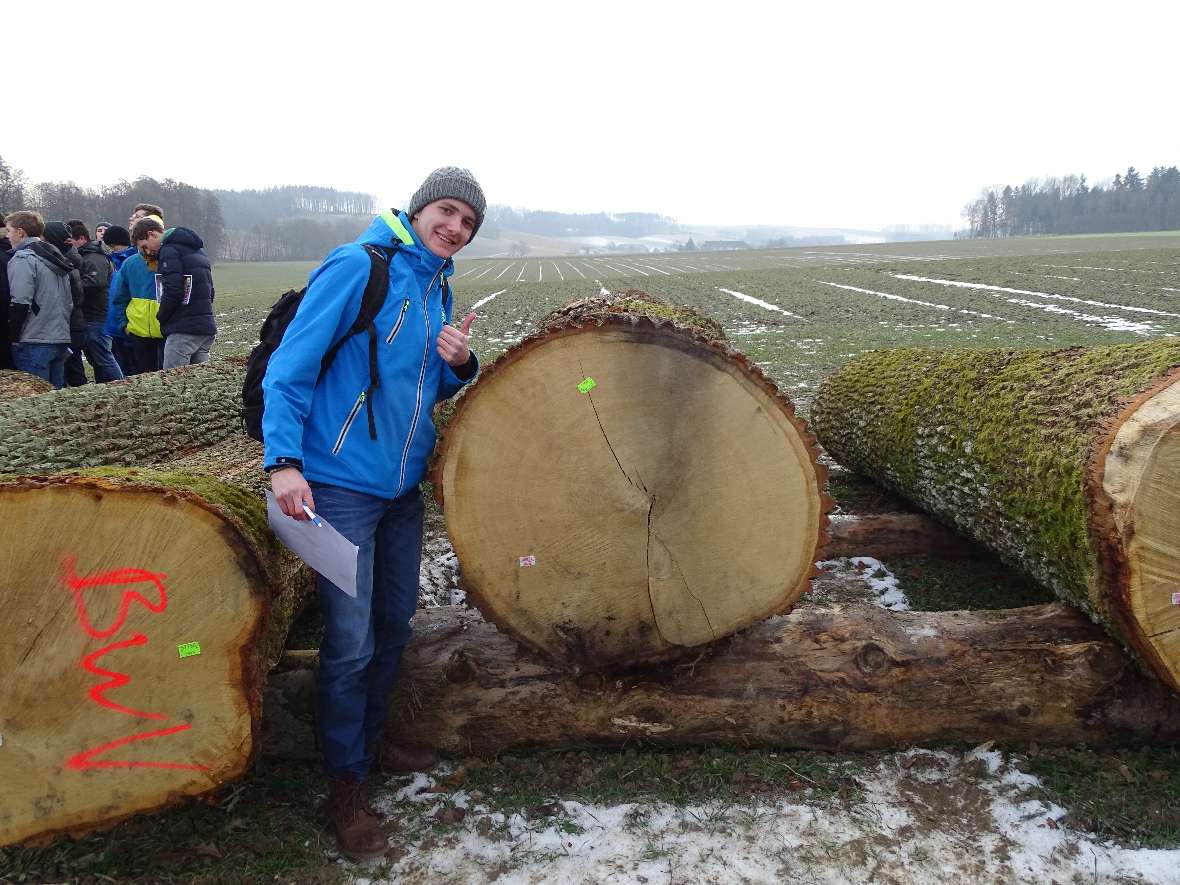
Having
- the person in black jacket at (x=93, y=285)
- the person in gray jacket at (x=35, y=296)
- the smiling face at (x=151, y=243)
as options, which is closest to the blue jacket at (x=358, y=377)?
the smiling face at (x=151, y=243)

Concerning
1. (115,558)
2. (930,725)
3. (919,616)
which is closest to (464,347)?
(115,558)

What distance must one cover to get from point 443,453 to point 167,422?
9.92 feet

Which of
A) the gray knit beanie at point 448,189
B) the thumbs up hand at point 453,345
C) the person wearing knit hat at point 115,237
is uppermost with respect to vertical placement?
the person wearing knit hat at point 115,237

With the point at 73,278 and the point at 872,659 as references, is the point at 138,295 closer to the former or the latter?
the point at 73,278

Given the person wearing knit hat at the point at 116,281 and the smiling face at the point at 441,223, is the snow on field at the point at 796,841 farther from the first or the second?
the person wearing knit hat at the point at 116,281

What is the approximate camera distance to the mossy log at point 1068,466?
2277 mm

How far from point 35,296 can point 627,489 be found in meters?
6.36

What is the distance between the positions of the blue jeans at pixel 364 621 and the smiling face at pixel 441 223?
0.83 meters

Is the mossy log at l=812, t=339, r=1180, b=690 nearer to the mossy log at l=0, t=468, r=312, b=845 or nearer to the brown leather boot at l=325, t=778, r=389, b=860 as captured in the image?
the brown leather boot at l=325, t=778, r=389, b=860

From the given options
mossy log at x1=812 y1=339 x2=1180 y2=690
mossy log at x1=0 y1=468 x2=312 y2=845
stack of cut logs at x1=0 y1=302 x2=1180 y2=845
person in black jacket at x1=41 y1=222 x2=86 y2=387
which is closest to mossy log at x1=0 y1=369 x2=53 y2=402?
person in black jacket at x1=41 y1=222 x2=86 y2=387

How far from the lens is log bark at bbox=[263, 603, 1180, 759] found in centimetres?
261

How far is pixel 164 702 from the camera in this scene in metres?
2.17

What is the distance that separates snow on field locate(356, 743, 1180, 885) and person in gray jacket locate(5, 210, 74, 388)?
19.5ft

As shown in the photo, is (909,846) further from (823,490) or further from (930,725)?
(823,490)
